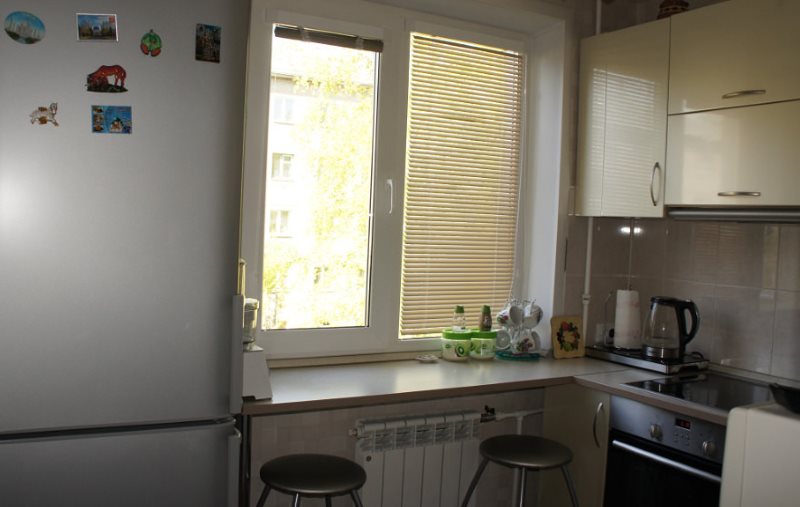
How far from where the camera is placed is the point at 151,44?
155 cm

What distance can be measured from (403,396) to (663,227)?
1424mm

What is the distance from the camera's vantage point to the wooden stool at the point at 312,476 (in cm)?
186

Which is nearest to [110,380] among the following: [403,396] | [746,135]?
[403,396]

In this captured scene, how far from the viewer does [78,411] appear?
4.99 ft

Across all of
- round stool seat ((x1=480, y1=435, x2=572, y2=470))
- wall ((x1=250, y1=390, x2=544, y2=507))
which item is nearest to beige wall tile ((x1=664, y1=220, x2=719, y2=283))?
wall ((x1=250, y1=390, x2=544, y2=507))

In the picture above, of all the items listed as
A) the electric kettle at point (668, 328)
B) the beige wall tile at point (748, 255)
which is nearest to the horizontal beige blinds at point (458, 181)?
the electric kettle at point (668, 328)

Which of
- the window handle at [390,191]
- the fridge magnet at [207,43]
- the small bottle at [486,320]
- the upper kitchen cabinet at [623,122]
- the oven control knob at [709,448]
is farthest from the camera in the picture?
the small bottle at [486,320]

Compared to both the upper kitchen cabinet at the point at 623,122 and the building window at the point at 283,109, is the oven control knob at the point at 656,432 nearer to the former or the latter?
the upper kitchen cabinet at the point at 623,122

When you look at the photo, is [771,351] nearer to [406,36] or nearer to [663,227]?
[663,227]

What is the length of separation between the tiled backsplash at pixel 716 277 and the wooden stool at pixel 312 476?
132 cm

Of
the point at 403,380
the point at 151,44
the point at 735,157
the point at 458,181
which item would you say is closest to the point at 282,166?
the point at 458,181

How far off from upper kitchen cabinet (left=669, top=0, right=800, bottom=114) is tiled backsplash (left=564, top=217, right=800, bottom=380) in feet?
1.75

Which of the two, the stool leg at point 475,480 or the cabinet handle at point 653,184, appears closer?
the stool leg at point 475,480

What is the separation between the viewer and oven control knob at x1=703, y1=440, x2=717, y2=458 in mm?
2057
